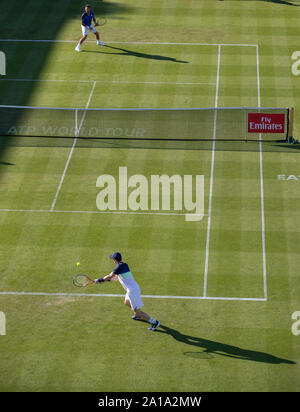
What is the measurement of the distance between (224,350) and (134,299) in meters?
2.88

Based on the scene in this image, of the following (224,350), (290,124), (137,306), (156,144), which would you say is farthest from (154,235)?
(290,124)

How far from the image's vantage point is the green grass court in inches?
816

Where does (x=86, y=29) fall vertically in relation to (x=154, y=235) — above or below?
below

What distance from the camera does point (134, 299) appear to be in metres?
21.7

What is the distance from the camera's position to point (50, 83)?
3850cm

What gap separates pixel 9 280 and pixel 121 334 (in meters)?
4.63

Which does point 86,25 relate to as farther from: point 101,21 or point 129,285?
point 129,285

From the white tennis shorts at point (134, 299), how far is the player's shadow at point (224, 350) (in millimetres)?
1147

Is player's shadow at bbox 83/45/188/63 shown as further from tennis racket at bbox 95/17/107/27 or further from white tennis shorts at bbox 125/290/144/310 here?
white tennis shorts at bbox 125/290/144/310

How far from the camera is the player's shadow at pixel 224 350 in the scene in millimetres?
20717

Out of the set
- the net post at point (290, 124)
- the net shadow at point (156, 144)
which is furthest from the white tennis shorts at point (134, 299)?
the net post at point (290, 124)
